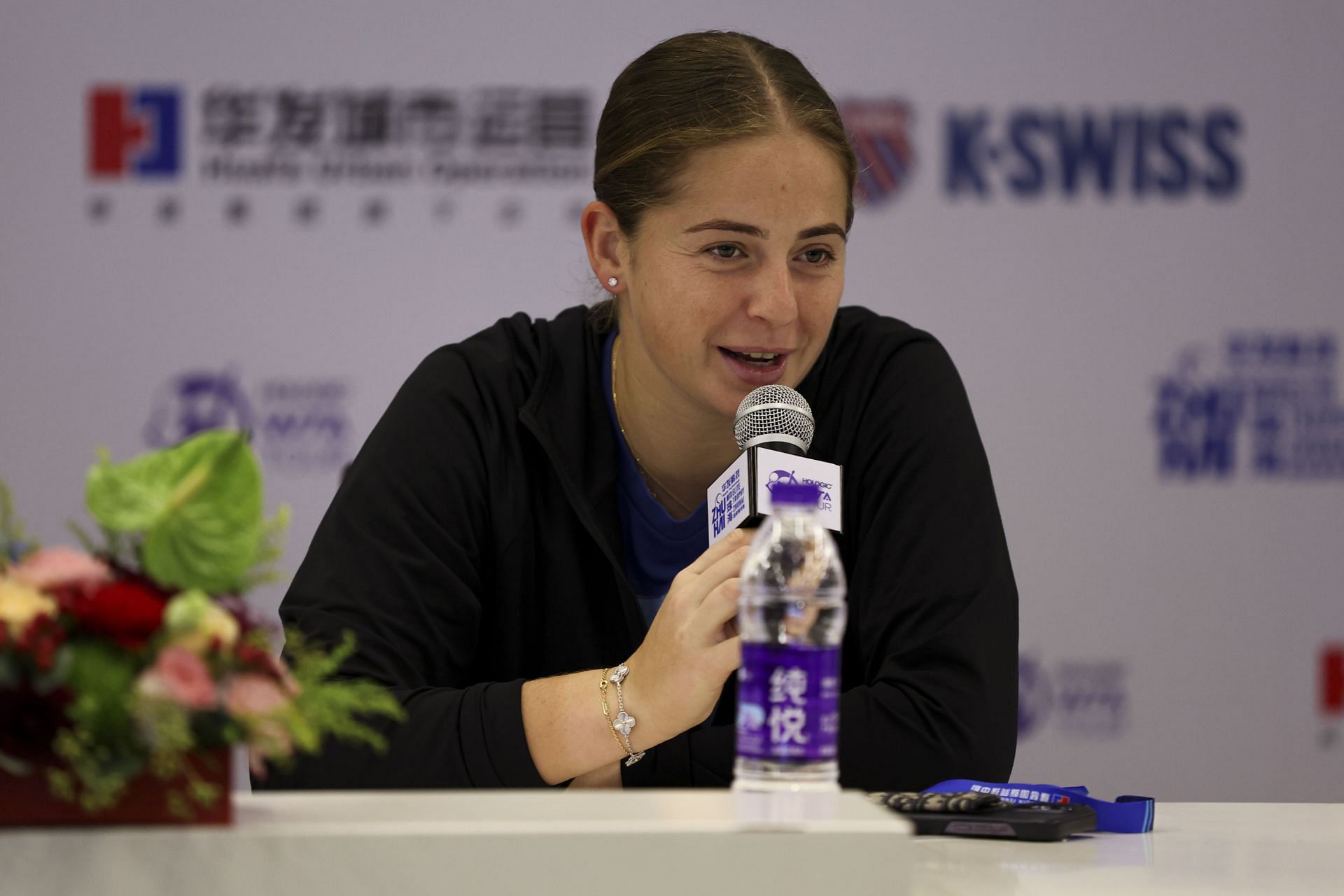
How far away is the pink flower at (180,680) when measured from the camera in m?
0.91

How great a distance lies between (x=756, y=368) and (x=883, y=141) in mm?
1826

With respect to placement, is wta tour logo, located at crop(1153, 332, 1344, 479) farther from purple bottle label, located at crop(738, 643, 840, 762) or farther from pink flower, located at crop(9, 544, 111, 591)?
pink flower, located at crop(9, 544, 111, 591)

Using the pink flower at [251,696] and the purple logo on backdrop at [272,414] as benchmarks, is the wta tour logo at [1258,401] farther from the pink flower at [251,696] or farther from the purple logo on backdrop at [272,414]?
the pink flower at [251,696]

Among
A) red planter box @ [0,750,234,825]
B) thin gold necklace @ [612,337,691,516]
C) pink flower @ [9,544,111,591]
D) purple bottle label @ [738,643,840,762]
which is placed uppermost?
thin gold necklace @ [612,337,691,516]

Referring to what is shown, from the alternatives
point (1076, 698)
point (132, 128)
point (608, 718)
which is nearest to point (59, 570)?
point (608, 718)

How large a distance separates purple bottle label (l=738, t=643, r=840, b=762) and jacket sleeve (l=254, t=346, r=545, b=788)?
64 centimetres

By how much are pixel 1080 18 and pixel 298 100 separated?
190 cm

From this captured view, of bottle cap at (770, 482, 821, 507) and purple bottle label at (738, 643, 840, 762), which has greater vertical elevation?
bottle cap at (770, 482, 821, 507)

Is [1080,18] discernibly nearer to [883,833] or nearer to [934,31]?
[934,31]

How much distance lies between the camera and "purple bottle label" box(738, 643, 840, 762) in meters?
1.10

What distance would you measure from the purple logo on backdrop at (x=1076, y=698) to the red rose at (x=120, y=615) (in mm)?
2913

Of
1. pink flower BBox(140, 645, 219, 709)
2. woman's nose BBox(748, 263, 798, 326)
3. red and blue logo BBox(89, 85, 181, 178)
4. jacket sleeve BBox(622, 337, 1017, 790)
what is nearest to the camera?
pink flower BBox(140, 645, 219, 709)

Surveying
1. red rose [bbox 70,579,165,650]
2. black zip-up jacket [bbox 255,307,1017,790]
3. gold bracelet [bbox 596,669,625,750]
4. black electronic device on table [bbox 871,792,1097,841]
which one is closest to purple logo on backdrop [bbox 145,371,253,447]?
black zip-up jacket [bbox 255,307,1017,790]

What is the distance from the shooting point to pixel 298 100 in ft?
11.7
